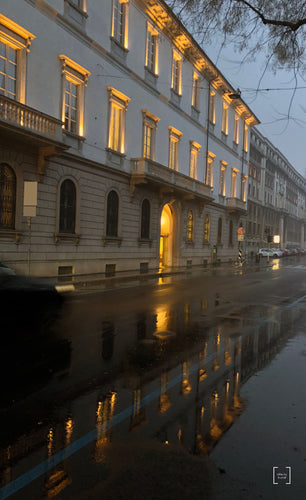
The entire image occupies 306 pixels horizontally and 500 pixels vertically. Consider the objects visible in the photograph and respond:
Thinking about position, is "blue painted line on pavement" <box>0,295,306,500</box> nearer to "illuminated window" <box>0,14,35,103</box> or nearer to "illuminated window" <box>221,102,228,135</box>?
"illuminated window" <box>0,14,35,103</box>

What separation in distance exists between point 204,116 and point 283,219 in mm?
55019

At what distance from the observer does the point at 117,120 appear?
21172mm

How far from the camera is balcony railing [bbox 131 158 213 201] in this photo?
21.7 meters

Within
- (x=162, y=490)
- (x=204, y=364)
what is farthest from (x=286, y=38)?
(x=162, y=490)

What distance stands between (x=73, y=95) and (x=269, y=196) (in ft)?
186

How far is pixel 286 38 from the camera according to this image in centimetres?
959

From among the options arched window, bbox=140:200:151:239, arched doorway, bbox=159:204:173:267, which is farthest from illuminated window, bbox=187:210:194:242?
arched window, bbox=140:200:151:239

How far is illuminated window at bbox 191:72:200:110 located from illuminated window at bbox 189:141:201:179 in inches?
118

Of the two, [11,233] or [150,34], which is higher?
[150,34]

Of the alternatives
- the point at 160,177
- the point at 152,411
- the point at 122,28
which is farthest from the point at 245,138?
the point at 152,411

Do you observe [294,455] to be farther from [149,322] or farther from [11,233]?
[11,233]

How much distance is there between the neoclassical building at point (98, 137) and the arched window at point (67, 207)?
59mm

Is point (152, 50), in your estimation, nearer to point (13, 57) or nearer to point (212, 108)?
point (212, 108)

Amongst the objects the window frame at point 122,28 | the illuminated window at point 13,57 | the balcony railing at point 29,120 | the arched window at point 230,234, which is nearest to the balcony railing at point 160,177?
the window frame at point 122,28
